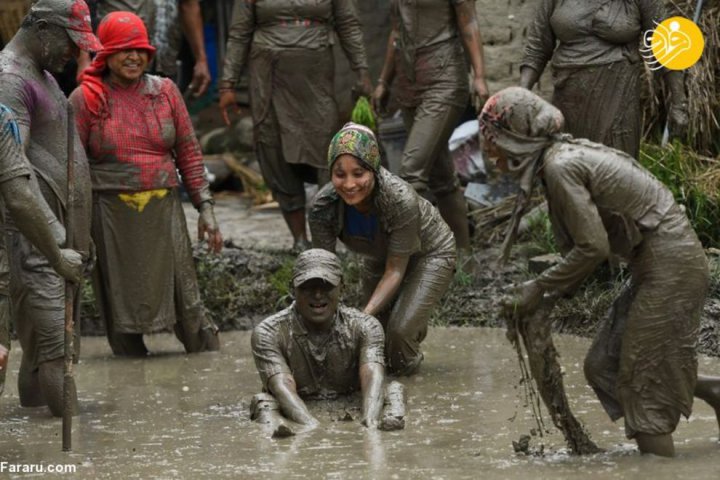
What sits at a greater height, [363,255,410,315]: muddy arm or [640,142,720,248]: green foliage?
[640,142,720,248]: green foliage

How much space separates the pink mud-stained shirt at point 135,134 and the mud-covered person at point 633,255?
3356 millimetres

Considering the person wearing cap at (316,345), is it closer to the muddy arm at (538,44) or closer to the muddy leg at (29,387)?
the muddy leg at (29,387)

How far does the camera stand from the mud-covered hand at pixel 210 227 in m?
10.0

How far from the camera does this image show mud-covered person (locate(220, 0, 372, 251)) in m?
11.8

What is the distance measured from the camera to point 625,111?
34.0 feet

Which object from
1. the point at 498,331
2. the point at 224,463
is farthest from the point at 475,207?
the point at 224,463

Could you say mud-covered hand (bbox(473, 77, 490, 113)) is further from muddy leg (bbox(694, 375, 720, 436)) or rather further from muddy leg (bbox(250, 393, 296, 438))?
muddy leg (bbox(694, 375, 720, 436))

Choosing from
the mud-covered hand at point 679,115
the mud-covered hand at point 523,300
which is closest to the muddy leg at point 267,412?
the mud-covered hand at point 523,300

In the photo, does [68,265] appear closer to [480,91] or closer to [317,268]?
[317,268]

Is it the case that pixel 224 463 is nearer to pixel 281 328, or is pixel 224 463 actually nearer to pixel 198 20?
pixel 281 328

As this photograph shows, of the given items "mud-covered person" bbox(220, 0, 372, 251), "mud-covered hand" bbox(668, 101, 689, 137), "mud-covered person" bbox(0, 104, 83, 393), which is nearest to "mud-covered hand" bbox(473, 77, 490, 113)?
"mud-covered person" bbox(220, 0, 372, 251)

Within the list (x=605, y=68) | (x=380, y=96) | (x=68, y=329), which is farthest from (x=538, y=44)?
(x=68, y=329)

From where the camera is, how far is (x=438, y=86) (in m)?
11.3

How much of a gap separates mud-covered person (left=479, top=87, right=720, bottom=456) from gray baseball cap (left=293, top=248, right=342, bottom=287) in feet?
4.94
